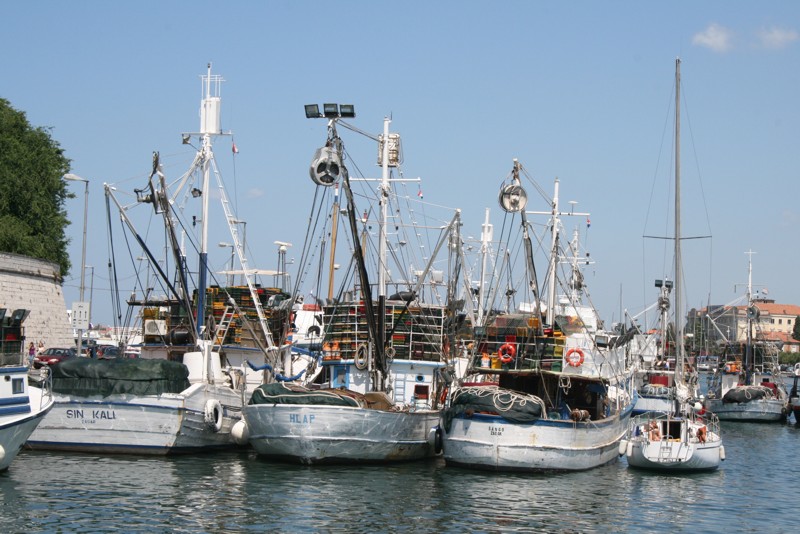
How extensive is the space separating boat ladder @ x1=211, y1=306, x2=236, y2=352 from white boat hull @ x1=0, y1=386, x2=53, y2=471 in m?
9.75

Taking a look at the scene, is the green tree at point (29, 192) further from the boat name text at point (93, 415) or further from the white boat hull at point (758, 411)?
→ the white boat hull at point (758, 411)

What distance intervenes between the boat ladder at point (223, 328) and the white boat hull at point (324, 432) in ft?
21.5

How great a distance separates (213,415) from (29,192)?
136ft

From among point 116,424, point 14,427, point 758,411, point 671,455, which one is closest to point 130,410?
point 116,424

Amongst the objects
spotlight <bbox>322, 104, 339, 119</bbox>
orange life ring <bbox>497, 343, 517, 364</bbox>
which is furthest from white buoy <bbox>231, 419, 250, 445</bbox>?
spotlight <bbox>322, 104, 339, 119</bbox>

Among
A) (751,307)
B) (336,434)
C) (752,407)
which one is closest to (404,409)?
(336,434)

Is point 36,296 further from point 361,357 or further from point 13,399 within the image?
point 13,399

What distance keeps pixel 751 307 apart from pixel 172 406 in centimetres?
4752

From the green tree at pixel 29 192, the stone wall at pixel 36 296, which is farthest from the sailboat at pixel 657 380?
the green tree at pixel 29 192

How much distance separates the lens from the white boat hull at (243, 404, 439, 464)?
30641mm

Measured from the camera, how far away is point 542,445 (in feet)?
102

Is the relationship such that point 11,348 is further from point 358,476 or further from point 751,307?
point 751,307

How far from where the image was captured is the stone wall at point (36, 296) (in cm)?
5984

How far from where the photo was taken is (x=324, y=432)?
3067 cm
